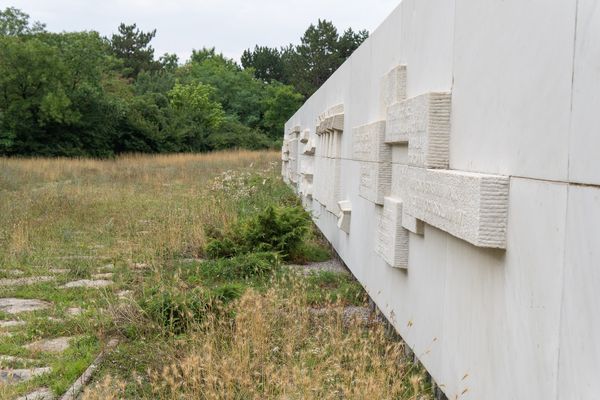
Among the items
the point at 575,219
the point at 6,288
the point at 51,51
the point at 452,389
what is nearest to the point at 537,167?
the point at 575,219

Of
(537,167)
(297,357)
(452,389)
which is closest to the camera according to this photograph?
(537,167)

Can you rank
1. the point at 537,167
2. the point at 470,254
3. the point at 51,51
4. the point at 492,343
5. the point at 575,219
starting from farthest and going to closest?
the point at 51,51 → the point at 470,254 → the point at 492,343 → the point at 537,167 → the point at 575,219

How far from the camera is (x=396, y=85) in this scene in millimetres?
4961

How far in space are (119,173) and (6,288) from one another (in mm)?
17769

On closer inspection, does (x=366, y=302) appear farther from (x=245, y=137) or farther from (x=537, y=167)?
(x=245, y=137)

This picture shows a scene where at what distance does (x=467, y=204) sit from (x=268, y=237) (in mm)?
6226

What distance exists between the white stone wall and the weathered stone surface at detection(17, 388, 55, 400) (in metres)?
2.10

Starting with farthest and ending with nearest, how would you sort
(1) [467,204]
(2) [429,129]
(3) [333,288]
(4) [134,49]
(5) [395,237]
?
(4) [134,49], (3) [333,288], (5) [395,237], (2) [429,129], (1) [467,204]

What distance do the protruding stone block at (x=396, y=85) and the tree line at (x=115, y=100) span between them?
107ft

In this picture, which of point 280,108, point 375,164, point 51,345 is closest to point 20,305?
point 51,345

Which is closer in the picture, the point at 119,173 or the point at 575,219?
the point at 575,219

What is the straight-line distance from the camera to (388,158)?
5.30 m

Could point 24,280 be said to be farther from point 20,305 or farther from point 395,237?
point 395,237

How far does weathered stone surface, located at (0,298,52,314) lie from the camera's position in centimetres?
635
